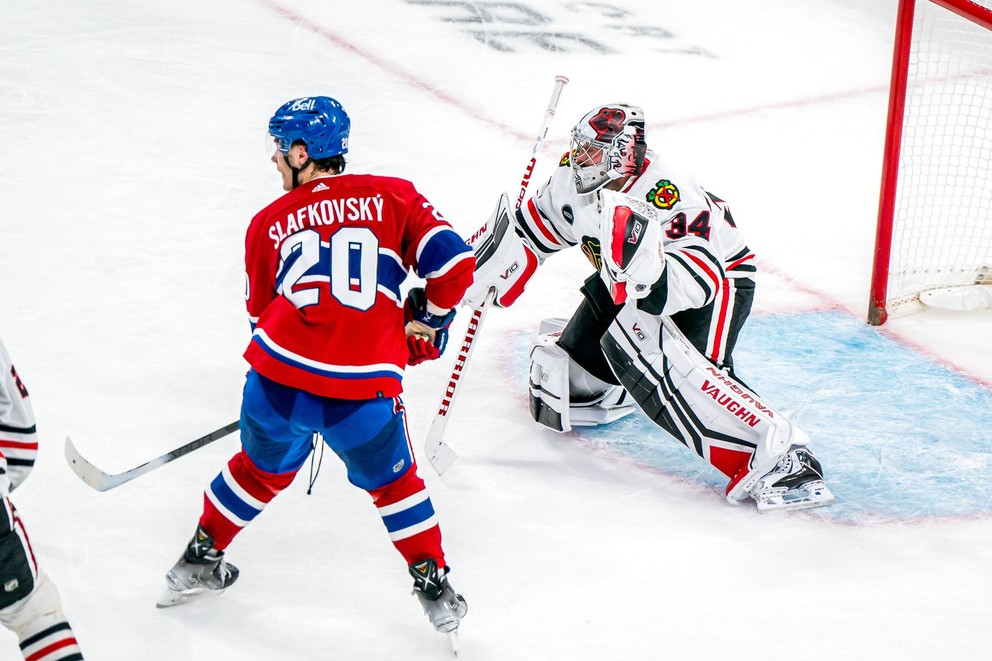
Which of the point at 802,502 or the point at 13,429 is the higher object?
the point at 13,429

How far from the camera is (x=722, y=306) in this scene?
2982 mm

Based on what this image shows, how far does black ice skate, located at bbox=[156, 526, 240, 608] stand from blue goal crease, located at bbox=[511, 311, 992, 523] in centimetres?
112

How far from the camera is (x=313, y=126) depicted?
7.46ft

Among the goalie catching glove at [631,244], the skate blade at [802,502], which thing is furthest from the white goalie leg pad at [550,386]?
the skate blade at [802,502]

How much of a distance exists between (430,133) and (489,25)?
1.48m

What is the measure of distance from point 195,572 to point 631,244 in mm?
1153

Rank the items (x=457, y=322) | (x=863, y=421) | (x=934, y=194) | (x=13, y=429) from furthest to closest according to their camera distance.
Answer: (x=934, y=194) → (x=457, y=322) → (x=863, y=421) → (x=13, y=429)

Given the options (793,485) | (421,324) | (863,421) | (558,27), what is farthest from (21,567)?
(558,27)

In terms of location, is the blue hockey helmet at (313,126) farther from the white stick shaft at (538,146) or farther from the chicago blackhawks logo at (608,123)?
the white stick shaft at (538,146)

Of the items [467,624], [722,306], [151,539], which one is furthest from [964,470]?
[151,539]

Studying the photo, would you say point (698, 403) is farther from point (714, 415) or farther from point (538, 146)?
A: point (538, 146)

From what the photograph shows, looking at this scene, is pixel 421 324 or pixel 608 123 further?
pixel 608 123

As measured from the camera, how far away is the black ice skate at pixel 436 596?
2.34 m

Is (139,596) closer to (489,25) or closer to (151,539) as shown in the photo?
(151,539)
